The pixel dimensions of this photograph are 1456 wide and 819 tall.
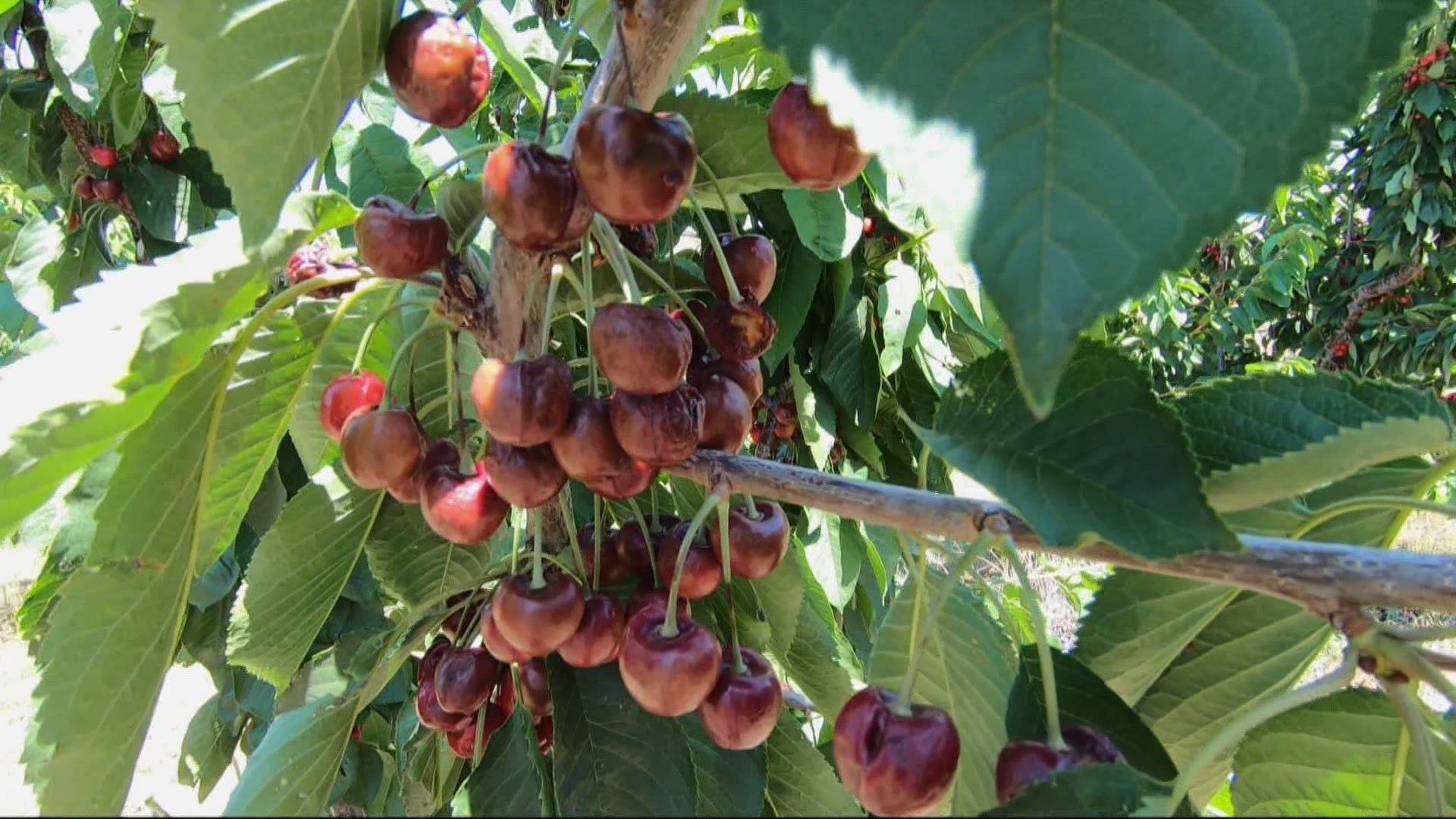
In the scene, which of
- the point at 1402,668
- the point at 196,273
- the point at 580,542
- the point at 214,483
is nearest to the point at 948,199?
the point at 1402,668

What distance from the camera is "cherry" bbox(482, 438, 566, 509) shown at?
75 cm

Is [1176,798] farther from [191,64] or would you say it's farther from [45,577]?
[45,577]

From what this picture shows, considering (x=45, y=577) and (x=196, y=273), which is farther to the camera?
(x=45, y=577)

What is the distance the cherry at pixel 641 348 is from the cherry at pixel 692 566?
18 cm

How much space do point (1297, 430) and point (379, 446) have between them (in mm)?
726

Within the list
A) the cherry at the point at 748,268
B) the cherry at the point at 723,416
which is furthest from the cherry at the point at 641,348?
the cherry at the point at 748,268

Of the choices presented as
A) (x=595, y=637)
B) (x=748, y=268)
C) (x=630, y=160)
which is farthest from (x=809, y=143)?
(x=595, y=637)

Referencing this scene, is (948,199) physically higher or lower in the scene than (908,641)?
higher

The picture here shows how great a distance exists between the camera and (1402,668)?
0.58m

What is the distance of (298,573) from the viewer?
1010mm

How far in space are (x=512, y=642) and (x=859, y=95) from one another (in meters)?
0.56

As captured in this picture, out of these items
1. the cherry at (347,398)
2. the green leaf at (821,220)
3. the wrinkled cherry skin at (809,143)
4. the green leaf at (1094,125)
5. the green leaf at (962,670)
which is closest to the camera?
the green leaf at (1094,125)

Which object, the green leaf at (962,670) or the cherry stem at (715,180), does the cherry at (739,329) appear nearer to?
the cherry stem at (715,180)

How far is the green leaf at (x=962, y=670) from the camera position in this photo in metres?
0.79
